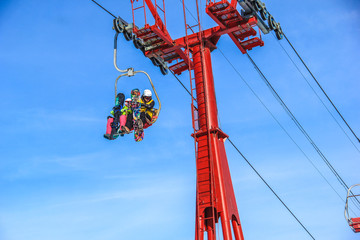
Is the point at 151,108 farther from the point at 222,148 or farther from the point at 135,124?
the point at 222,148

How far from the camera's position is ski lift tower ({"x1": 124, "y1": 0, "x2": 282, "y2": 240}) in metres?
14.1

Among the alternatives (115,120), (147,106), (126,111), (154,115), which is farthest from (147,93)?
(115,120)

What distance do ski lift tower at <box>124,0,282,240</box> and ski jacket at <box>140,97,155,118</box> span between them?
7.63 feet

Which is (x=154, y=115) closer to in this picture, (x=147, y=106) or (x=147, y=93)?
(x=147, y=106)

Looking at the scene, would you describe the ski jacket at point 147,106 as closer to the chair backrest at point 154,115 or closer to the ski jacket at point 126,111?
the chair backrest at point 154,115

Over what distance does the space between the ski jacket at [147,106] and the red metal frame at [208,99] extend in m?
2.32

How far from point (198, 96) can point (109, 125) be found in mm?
3501

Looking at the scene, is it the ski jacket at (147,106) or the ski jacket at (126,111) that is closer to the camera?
the ski jacket at (147,106)

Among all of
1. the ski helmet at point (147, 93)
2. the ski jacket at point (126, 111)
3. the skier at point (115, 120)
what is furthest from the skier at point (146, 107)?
the skier at point (115, 120)

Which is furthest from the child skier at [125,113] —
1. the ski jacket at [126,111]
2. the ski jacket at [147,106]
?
the ski jacket at [147,106]

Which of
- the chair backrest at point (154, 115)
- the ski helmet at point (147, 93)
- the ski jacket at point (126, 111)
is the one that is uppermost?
the ski helmet at point (147, 93)

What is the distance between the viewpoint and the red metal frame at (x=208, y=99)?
14.0m

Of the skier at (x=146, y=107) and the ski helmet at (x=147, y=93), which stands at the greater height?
the ski helmet at (x=147, y=93)

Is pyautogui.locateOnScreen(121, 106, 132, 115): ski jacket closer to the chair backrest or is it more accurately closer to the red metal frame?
the chair backrest
